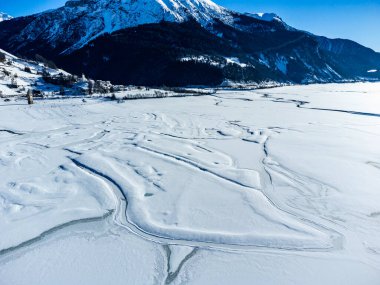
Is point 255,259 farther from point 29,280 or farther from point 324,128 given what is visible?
point 324,128

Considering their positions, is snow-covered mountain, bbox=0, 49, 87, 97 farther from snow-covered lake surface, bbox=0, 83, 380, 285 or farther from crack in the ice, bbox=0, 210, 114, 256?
crack in the ice, bbox=0, 210, 114, 256

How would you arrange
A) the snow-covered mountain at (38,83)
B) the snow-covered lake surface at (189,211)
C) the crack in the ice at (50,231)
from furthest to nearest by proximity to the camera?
the snow-covered mountain at (38,83) < the crack in the ice at (50,231) < the snow-covered lake surface at (189,211)

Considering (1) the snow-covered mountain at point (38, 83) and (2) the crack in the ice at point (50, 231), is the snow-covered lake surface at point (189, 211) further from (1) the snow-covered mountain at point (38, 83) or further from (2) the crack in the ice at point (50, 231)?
(1) the snow-covered mountain at point (38, 83)

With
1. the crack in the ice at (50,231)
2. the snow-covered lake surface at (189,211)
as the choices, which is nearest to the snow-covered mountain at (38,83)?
the snow-covered lake surface at (189,211)

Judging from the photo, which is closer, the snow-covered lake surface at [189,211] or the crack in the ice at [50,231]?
the snow-covered lake surface at [189,211]

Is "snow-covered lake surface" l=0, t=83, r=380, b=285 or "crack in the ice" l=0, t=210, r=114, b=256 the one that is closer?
"snow-covered lake surface" l=0, t=83, r=380, b=285

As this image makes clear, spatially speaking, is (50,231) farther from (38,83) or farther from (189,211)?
(38,83)

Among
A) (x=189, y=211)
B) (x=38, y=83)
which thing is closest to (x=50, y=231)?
(x=189, y=211)

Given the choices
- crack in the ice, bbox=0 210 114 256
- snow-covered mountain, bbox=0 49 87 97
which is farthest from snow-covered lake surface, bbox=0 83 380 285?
snow-covered mountain, bbox=0 49 87 97

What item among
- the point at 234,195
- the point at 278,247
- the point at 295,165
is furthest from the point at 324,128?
the point at 278,247

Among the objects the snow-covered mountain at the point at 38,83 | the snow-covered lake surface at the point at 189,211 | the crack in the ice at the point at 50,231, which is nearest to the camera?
the snow-covered lake surface at the point at 189,211
